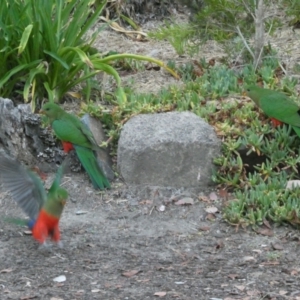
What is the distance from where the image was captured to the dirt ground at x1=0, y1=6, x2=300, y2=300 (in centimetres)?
520

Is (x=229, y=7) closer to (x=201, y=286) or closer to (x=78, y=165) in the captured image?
(x=78, y=165)

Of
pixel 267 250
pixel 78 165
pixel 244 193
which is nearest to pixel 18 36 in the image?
pixel 78 165

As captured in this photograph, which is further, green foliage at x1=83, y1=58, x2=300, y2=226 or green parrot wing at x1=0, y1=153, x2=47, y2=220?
green foliage at x1=83, y1=58, x2=300, y2=226

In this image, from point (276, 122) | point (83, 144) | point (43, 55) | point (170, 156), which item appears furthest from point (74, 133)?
point (276, 122)

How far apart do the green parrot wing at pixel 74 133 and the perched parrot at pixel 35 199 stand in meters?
1.05

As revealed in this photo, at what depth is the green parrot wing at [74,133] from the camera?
6672 millimetres

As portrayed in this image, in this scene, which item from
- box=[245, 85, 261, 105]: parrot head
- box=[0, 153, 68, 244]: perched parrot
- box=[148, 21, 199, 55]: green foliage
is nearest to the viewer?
box=[0, 153, 68, 244]: perched parrot

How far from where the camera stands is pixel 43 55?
7801mm

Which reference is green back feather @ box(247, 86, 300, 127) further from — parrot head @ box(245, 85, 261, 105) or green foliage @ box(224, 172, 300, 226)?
green foliage @ box(224, 172, 300, 226)

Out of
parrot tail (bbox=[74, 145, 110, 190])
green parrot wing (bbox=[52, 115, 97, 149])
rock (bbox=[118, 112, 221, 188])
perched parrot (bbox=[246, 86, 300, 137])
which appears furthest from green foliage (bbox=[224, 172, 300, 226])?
green parrot wing (bbox=[52, 115, 97, 149])

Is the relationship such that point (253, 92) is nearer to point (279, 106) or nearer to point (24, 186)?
point (279, 106)

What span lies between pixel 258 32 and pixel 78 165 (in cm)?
233

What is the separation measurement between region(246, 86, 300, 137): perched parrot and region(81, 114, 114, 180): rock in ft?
4.54

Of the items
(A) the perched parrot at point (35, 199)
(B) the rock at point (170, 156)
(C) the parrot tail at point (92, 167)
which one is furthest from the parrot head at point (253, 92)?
(A) the perched parrot at point (35, 199)
